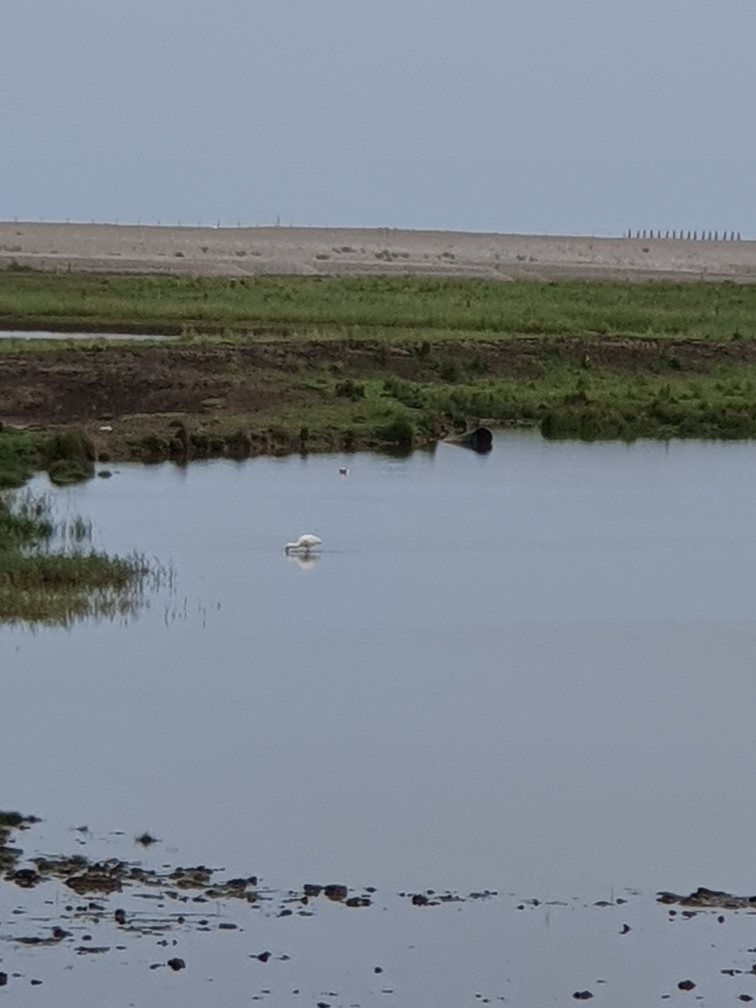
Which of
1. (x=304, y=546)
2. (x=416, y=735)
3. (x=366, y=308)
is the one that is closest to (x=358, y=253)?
(x=366, y=308)

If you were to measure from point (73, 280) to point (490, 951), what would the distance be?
156 feet

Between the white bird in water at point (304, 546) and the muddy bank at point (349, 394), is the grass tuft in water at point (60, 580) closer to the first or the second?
the white bird in water at point (304, 546)

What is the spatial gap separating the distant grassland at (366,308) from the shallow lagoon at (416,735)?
51.1 feet

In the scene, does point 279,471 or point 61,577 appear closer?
point 61,577

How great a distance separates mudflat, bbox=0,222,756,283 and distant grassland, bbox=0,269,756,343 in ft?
33.8

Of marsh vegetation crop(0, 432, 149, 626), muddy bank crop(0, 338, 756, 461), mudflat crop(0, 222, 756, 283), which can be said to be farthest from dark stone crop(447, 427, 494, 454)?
mudflat crop(0, 222, 756, 283)

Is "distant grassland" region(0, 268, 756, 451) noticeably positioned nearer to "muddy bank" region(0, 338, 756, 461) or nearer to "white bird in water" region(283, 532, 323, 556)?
"muddy bank" region(0, 338, 756, 461)

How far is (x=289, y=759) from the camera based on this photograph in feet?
44.9


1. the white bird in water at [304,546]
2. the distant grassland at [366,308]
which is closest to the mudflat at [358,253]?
the distant grassland at [366,308]

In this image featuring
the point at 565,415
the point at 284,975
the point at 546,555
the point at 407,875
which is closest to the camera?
the point at 284,975

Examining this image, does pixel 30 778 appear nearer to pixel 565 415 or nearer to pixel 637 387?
pixel 565 415

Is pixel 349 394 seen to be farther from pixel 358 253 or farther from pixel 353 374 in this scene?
pixel 358 253

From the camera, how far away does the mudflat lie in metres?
77.9

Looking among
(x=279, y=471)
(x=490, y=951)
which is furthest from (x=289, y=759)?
(x=279, y=471)
